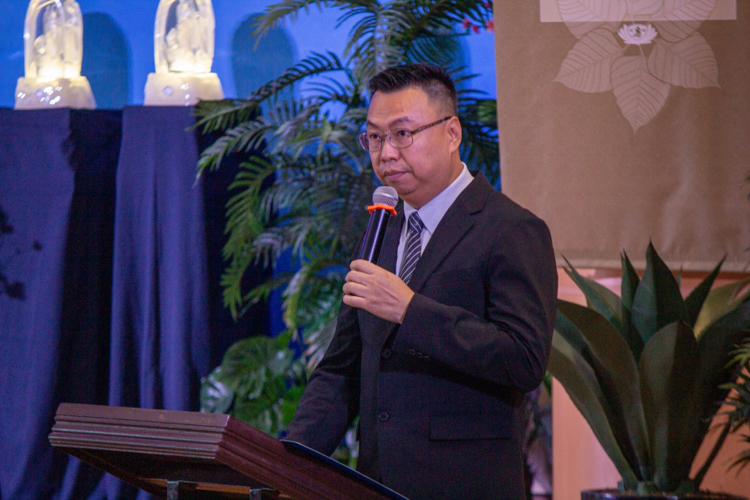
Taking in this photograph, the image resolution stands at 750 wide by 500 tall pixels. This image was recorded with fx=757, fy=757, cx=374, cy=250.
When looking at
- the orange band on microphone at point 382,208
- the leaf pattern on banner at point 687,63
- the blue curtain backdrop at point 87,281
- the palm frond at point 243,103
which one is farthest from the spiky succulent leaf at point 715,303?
the blue curtain backdrop at point 87,281

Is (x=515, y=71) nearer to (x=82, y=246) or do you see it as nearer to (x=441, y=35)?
(x=441, y=35)

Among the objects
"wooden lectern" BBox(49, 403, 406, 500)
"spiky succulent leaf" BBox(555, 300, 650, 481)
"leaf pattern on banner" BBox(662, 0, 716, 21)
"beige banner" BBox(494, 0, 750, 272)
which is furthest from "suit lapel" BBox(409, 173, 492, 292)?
"leaf pattern on banner" BBox(662, 0, 716, 21)

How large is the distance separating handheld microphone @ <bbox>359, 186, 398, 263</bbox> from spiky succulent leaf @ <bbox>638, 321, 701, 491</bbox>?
88 cm

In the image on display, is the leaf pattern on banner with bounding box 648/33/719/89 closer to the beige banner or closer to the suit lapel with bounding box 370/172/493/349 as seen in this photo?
the beige banner

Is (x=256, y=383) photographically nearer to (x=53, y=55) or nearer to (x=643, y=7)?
(x=53, y=55)

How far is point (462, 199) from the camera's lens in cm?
147

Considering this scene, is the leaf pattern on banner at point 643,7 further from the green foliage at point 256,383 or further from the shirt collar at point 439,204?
the green foliage at point 256,383

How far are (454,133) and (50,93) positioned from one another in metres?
3.02

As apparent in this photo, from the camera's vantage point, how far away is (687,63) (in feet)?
8.85

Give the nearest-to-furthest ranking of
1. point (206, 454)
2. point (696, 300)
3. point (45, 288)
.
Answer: point (206, 454) → point (696, 300) → point (45, 288)

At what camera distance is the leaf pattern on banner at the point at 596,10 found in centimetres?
274

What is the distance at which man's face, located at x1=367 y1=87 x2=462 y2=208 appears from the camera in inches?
58.2

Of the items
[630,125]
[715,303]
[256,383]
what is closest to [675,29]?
[630,125]

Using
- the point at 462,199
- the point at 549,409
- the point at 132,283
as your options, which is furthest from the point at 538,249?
the point at 132,283
